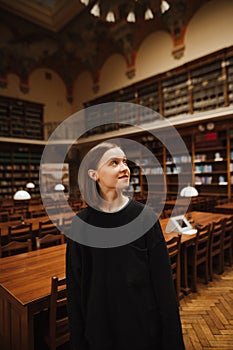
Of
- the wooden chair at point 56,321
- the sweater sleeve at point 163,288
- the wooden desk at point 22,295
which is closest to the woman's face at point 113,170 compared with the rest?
the sweater sleeve at point 163,288

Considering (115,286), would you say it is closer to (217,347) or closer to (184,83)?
(217,347)

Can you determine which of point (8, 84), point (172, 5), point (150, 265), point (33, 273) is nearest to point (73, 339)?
point (150, 265)

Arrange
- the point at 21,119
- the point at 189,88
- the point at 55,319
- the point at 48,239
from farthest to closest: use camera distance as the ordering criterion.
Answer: the point at 21,119
the point at 189,88
the point at 48,239
the point at 55,319

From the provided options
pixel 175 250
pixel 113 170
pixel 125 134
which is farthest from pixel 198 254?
pixel 125 134

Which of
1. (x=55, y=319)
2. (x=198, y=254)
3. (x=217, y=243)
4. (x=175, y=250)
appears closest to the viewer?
(x=55, y=319)

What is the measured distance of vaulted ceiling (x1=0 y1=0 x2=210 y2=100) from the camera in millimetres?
8170

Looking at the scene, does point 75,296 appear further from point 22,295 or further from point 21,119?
point 21,119

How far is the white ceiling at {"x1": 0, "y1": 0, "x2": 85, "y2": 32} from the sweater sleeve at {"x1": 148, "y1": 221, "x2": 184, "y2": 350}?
10.5 m

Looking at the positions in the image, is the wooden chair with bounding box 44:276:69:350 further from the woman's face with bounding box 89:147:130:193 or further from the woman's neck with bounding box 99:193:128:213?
the woman's face with bounding box 89:147:130:193

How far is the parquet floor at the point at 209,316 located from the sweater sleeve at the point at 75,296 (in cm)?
146

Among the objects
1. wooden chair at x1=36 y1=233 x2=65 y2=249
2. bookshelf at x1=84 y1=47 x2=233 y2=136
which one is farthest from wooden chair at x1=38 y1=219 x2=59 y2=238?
bookshelf at x1=84 y1=47 x2=233 y2=136

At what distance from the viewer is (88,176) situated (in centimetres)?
105

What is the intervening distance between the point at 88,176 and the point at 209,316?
2.36m

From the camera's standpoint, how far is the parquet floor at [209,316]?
210 centimetres
